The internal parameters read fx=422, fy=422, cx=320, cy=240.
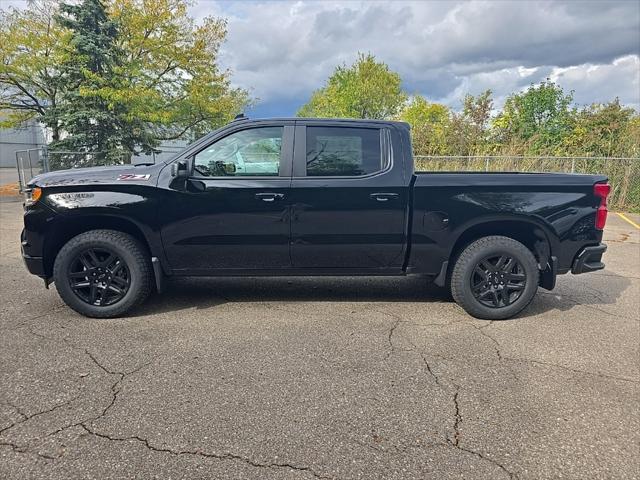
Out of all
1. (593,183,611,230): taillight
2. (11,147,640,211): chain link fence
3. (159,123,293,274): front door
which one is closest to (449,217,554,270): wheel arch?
(593,183,611,230): taillight

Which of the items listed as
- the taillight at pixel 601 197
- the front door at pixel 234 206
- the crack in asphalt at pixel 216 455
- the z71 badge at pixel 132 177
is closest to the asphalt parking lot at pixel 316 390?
the crack in asphalt at pixel 216 455

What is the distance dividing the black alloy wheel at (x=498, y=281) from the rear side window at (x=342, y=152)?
4.75 ft

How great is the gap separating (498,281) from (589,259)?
91 cm

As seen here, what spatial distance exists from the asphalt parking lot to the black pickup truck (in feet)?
1.52

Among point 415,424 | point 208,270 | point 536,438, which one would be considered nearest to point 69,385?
point 208,270

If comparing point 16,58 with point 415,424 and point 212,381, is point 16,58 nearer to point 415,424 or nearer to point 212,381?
point 212,381

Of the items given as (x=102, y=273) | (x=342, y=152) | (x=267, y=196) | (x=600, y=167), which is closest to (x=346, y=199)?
(x=342, y=152)

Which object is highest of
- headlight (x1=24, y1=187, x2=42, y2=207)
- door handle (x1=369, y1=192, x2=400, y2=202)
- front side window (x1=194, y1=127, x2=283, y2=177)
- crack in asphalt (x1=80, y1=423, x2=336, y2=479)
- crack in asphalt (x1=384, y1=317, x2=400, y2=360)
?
front side window (x1=194, y1=127, x2=283, y2=177)

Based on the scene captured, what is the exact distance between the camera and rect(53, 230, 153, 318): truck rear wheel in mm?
3982

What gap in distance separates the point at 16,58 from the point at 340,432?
69.3 ft

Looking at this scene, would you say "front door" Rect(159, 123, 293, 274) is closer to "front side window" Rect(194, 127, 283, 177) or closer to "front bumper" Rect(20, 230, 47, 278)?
"front side window" Rect(194, 127, 283, 177)

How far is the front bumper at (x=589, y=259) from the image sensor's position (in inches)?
163

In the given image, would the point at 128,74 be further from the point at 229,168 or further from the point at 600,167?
the point at 600,167

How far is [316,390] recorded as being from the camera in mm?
2879
